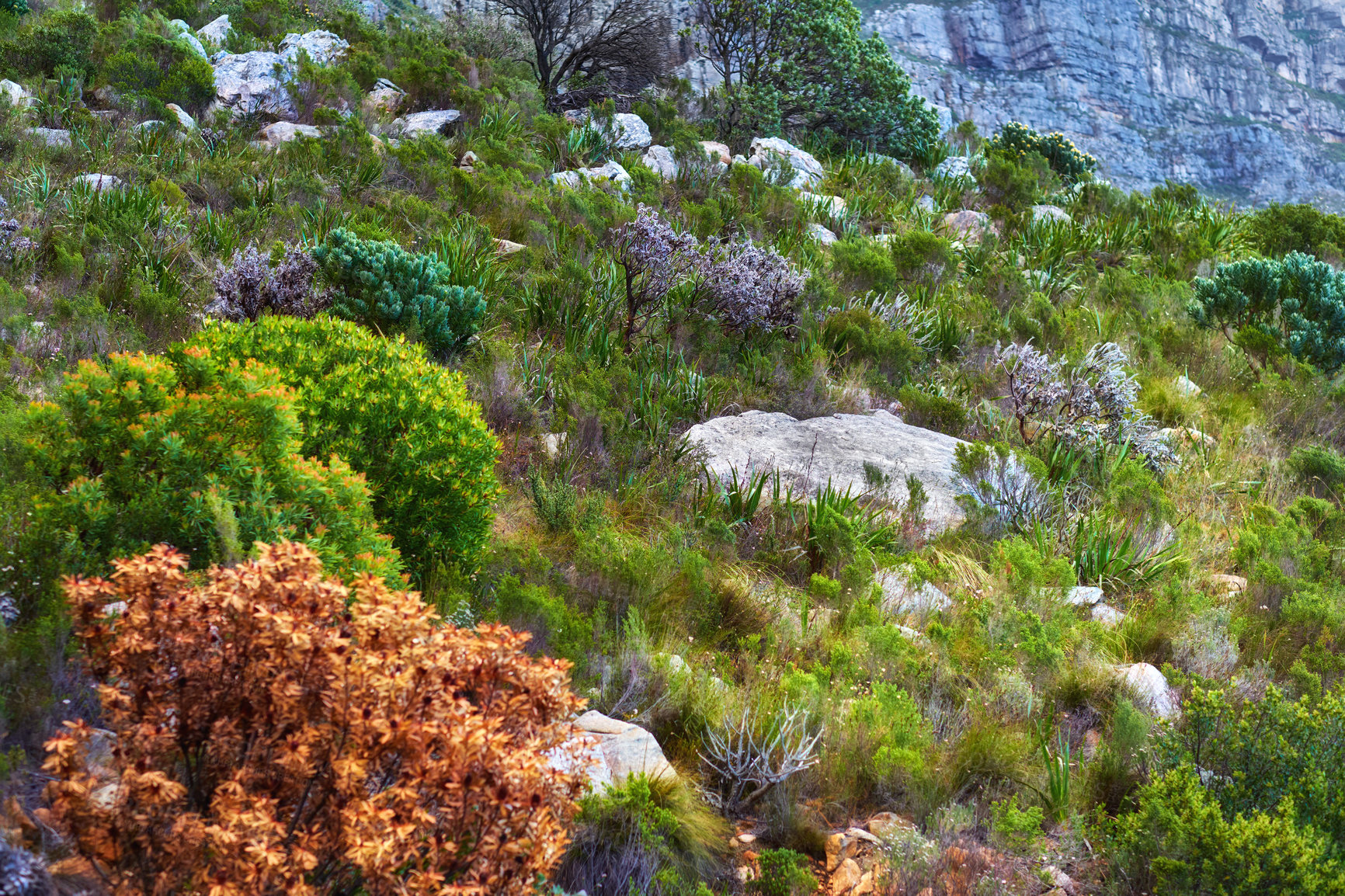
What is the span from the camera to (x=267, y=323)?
389 cm

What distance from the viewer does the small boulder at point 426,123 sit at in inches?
452

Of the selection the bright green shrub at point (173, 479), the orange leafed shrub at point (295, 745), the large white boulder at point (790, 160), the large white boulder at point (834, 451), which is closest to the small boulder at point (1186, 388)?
the large white boulder at point (834, 451)

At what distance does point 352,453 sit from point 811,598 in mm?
2380

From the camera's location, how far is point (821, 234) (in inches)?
428

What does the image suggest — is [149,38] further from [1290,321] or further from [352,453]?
[1290,321]

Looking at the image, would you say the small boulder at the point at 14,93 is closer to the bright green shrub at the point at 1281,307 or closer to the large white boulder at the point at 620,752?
the large white boulder at the point at 620,752

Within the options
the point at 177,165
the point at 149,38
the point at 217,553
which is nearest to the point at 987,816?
the point at 217,553

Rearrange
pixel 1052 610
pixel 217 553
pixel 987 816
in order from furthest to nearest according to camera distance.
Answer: pixel 1052 610, pixel 987 816, pixel 217 553

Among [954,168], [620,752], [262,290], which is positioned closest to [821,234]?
[954,168]

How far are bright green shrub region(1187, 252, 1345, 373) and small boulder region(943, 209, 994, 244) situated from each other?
3.15m

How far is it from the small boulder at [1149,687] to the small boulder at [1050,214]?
9.83 m

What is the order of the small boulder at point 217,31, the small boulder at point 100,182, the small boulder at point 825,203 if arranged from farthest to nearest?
1. the small boulder at point 217,31
2. the small boulder at point 825,203
3. the small boulder at point 100,182

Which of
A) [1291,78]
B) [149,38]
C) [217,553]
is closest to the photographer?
[217,553]

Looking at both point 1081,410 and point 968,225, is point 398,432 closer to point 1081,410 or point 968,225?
point 1081,410
